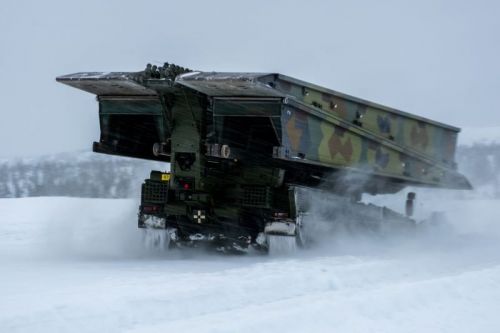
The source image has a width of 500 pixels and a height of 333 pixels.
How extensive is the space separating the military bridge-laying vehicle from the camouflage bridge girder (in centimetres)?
2

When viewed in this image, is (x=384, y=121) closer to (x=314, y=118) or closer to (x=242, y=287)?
(x=314, y=118)

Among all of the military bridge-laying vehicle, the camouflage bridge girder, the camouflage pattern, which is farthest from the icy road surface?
the camouflage pattern

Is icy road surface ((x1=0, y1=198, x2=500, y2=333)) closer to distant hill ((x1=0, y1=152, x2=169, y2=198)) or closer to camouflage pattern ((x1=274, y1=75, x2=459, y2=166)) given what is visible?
camouflage pattern ((x1=274, y1=75, x2=459, y2=166))

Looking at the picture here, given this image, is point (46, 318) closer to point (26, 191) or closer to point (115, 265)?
point (115, 265)

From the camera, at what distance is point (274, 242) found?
424 inches

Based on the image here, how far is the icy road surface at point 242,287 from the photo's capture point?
5566 mm

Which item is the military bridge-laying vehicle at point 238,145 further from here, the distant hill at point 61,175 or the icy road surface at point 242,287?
the distant hill at point 61,175

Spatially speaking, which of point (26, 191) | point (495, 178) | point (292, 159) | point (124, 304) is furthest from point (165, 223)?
point (26, 191)

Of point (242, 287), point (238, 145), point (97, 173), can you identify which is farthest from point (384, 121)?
point (97, 173)

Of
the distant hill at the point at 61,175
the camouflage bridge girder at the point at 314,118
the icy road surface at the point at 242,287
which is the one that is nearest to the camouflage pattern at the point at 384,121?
the camouflage bridge girder at the point at 314,118

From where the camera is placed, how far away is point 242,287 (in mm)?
6922

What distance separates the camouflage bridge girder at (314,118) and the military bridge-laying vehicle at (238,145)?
2 cm

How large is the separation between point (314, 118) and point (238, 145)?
1216mm

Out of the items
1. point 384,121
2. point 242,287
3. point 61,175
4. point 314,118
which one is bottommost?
point 61,175
